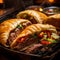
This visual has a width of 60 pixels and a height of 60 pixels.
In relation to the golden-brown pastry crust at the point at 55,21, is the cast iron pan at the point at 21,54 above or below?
below

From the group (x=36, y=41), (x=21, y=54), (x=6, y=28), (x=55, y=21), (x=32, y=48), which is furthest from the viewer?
(x=55, y=21)

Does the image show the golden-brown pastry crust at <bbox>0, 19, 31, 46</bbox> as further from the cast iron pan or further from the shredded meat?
the shredded meat

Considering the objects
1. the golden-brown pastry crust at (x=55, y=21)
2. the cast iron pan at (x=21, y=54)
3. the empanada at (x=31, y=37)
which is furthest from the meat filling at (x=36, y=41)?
the golden-brown pastry crust at (x=55, y=21)

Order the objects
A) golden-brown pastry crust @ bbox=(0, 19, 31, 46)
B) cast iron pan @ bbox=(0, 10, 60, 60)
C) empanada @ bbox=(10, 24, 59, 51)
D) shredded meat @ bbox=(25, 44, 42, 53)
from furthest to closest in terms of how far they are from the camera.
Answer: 1. golden-brown pastry crust @ bbox=(0, 19, 31, 46)
2. empanada @ bbox=(10, 24, 59, 51)
3. shredded meat @ bbox=(25, 44, 42, 53)
4. cast iron pan @ bbox=(0, 10, 60, 60)

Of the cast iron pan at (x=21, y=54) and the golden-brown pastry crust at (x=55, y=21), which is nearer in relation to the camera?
the cast iron pan at (x=21, y=54)

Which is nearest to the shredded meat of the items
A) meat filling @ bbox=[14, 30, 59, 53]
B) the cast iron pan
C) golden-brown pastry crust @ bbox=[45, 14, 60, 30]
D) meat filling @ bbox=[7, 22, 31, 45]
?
meat filling @ bbox=[14, 30, 59, 53]

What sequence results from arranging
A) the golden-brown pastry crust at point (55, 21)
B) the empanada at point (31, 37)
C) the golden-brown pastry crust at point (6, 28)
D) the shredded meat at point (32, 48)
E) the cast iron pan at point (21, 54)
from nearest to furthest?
the cast iron pan at point (21, 54)
the shredded meat at point (32, 48)
the empanada at point (31, 37)
the golden-brown pastry crust at point (6, 28)
the golden-brown pastry crust at point (55, 21)

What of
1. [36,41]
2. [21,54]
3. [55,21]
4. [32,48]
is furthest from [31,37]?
[55,21]

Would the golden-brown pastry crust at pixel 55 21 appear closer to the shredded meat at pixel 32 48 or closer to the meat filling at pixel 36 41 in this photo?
the meat filling at pixel 36 41

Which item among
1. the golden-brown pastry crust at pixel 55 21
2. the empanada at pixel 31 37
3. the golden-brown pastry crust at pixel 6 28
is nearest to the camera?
the empanada at pixel 31 37

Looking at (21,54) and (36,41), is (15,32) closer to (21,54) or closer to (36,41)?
(36,41)

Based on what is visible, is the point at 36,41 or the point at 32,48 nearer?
the point at 32,48
